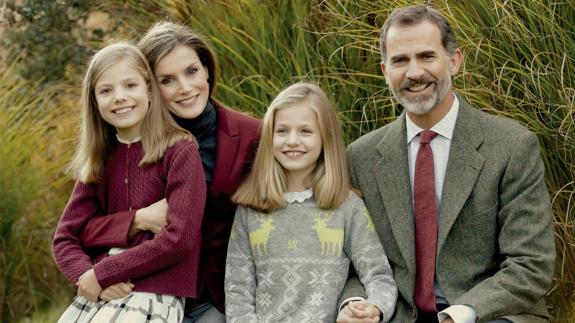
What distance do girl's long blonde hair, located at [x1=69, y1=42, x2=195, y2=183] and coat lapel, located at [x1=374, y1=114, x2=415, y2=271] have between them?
723 millimetres

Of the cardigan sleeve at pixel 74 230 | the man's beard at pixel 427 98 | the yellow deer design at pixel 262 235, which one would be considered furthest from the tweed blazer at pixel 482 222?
the cardigan sleeve at pixel 74 230

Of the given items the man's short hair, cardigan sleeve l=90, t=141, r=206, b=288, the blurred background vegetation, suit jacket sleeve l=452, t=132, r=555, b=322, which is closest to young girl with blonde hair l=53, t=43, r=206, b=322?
cardigan sleeve l=90, t=141, r=206, b=288

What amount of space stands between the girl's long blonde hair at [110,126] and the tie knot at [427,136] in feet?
2.77

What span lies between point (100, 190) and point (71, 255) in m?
0.26

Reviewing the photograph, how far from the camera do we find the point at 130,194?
145 inches

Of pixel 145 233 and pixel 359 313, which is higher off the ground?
pixel 145 233

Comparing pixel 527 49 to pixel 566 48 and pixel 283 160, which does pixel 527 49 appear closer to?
pixel 566 48

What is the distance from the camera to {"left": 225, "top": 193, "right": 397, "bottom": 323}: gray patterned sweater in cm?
355

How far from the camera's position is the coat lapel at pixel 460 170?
11.4 feet

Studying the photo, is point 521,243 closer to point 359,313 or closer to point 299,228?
point 359,313

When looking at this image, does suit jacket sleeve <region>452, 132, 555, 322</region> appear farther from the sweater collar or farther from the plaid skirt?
the sweater collar

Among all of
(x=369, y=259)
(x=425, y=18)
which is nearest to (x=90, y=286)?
(x=369, y=259)

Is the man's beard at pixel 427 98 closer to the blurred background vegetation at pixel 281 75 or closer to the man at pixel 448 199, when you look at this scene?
the man at pixel 448 199

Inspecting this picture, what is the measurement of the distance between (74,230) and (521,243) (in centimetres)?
163
